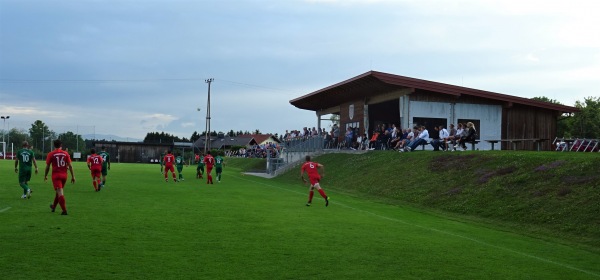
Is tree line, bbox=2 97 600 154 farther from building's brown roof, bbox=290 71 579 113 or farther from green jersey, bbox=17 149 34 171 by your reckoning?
green jersey, bbox=17 149 34 171

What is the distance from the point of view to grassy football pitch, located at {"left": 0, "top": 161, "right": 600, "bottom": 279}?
28.6 ft

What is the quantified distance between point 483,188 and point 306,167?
6.39 metres

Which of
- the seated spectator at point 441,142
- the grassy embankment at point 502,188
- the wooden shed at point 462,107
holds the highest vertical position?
the wooden shed at point 462,107

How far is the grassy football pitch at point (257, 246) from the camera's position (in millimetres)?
8703

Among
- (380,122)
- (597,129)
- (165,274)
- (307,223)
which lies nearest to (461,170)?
(307,223)

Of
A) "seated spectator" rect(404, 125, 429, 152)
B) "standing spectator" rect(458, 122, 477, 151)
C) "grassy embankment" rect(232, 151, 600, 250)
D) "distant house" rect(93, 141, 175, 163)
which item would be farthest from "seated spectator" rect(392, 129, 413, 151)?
"distant house" rect(93, 141, 175, 163)

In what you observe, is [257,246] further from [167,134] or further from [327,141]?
[167,134]

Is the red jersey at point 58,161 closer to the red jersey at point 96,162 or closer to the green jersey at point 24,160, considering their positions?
the green jersey at point 24,160

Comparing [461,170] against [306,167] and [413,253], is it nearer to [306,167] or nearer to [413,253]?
[306,167]

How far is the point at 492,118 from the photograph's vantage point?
37.7 metres

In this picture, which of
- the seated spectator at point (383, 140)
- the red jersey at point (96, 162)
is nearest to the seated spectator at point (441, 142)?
the seated spectator at point (383, 140)

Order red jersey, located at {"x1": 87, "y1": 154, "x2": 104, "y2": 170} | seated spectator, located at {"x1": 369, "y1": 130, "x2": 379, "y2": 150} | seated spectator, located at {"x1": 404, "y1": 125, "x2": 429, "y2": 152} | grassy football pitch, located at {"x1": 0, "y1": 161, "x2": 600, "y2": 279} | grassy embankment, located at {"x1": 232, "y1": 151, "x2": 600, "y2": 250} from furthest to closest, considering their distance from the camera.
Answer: seated spectator, located at {"x1": 369, "y1": 130, "x2": 379, "y2": 150} < seated spectator, located at {"x1": 404, "y1": 125, "x2": 429, "y2": 152} < red jersey, located at {"x1": 87, "y1": 154, "x2": 104, "y2": 170} < grassy embankment, located at {"x1": 232, "y1": 151, "x2": 600, "y2": 250} < grassy football pitch, located at {"x1": 0, "y1": 161, "x2": 600, "y2": 279}

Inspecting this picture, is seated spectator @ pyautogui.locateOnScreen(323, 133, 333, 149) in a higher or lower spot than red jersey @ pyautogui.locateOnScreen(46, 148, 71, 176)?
higher

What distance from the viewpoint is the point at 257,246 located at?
10883 millimetres
